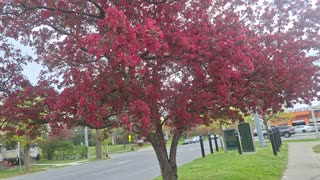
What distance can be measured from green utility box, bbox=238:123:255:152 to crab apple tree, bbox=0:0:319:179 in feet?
34.3

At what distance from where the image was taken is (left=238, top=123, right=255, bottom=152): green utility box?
1767 centimetres

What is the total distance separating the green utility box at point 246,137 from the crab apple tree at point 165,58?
10.5 meters

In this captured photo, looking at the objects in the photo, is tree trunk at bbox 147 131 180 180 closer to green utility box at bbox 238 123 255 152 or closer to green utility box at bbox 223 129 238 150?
green utility box at bbox 238 123 255 152

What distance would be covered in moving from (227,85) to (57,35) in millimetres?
3608

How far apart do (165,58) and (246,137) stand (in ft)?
42.8

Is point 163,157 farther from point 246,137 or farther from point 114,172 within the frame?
point 114,172

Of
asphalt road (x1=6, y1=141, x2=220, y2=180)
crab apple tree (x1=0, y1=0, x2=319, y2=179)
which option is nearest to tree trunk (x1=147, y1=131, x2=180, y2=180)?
crab apple tree (x1=0, y1=0, x2=319, y2=179)

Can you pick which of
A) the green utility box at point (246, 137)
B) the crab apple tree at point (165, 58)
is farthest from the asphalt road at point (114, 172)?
the crab apple tree at point (165, 58)

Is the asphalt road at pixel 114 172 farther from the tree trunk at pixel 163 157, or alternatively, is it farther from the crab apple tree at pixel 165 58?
the crab apple tree at pixel 165 58

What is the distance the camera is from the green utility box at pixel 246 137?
696 inches

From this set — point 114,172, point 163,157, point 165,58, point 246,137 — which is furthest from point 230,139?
point 165,58

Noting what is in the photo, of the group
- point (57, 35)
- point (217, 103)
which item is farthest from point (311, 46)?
point (57, 35)

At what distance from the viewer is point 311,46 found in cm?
706

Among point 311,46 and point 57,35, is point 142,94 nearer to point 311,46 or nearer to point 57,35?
point 57,35
